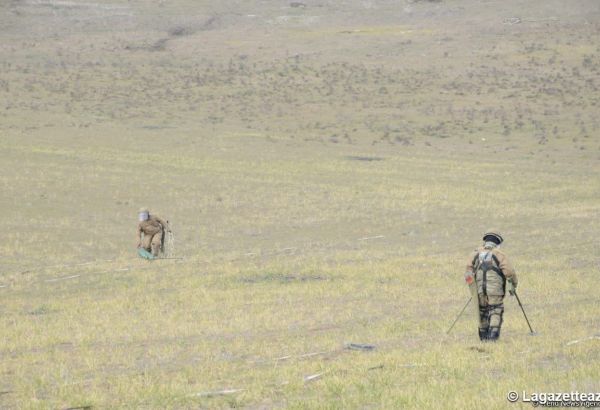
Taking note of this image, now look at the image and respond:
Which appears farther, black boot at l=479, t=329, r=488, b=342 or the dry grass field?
black boot at l=479, t=329, r=488, b=342

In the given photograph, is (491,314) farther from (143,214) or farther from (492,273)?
(143,214)

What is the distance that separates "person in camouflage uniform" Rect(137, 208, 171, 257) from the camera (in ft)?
85.3

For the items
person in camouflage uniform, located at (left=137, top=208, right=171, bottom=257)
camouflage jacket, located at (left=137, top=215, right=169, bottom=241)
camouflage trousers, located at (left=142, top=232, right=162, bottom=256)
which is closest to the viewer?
person in camouflage uniform, located at (left=137, top=208, right=171, bottom=257)

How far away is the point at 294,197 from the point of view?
41.4 metres

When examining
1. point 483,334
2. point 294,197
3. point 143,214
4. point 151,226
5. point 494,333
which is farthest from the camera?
point 294,197

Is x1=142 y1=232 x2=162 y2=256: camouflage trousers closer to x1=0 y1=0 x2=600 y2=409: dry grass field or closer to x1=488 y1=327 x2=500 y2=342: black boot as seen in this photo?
x1=0 y1=0 x2=600 y2=409: dry grass field

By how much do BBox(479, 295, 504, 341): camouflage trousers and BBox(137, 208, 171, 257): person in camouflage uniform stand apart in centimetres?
1318

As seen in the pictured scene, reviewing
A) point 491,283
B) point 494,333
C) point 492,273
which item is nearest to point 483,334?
point 494,333

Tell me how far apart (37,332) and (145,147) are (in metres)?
37.4

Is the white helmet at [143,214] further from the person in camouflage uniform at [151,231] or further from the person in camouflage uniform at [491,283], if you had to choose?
the person in camouflage uniform at [491,283]

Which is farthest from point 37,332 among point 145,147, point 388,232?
point 145,147

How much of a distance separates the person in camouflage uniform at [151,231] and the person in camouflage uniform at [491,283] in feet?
42.9

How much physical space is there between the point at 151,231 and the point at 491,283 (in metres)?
13.9

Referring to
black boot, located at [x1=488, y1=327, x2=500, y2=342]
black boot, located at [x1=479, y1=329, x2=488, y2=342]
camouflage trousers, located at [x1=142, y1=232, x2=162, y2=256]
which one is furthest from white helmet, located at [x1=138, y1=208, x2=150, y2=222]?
black boot, located at [x1=488, y1=327, x2=500, y2=342]
